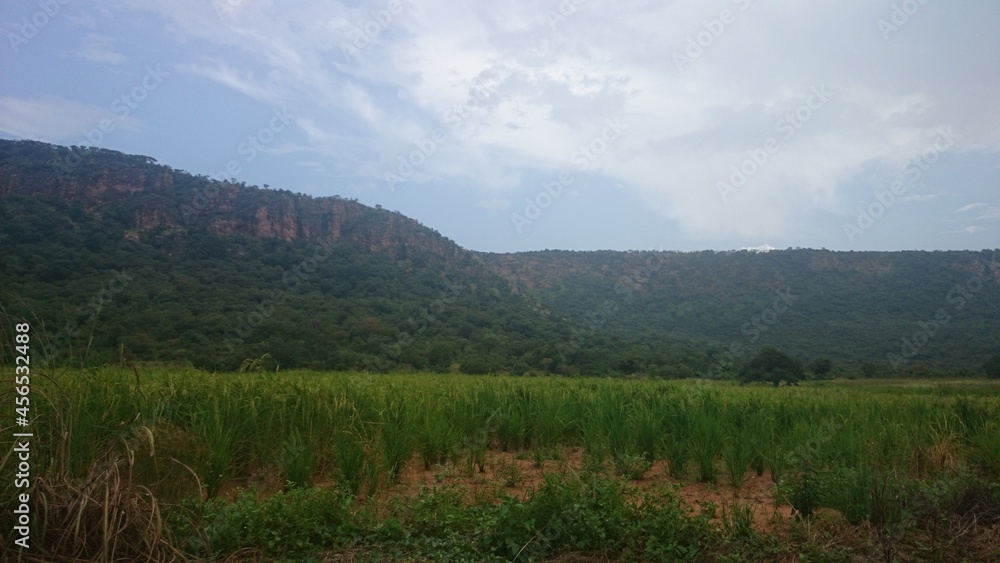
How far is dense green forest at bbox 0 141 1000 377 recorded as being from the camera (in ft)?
81.9

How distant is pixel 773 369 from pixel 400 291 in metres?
28.2

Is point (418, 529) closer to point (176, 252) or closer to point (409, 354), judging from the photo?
point (409, 354)

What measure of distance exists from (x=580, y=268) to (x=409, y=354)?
45.9 m

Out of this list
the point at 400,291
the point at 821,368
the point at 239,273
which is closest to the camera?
the point at 821,368

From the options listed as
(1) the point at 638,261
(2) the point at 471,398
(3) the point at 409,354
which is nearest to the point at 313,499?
(2) the point at 471,398

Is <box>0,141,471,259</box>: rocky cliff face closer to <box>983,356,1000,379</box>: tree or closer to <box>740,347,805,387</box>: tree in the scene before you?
<box>740,347,805,387</box>: tree

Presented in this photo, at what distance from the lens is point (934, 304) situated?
154ft
